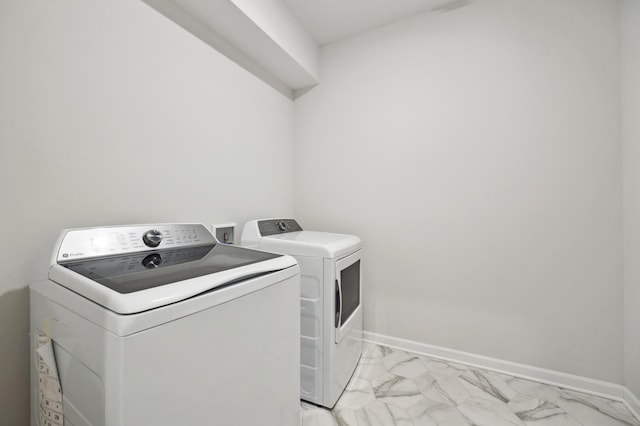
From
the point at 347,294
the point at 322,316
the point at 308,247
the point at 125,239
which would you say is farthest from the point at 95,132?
the point at 347,294

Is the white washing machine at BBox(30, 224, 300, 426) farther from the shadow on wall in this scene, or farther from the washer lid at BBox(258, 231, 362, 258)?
the washer lid at BBox(258, 231, 362, 258)

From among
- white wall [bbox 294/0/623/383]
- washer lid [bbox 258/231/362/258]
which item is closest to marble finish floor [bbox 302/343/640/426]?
white wall [bbox 294/0/623/383]

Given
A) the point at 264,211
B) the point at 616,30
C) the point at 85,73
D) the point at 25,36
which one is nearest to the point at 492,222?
the point at 616,30

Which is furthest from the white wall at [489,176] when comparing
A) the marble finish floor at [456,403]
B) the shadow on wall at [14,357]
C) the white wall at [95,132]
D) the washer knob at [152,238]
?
the shadow on wall at [14,357]

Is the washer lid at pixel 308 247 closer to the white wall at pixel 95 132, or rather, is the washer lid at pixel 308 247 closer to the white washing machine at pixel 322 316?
the white washing machine at pixel 322 316

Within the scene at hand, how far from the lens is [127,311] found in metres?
0.51

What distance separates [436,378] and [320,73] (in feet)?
8.02

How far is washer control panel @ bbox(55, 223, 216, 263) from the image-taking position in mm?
820

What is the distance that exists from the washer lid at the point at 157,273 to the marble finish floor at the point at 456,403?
970mm

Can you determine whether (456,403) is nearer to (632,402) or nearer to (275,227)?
(632,402)

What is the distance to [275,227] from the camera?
5.78 feet

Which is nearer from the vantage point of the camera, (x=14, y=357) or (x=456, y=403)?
(x=14, y=357)

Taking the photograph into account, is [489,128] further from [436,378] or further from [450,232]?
[436,378]

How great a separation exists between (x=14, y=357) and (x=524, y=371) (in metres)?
2.45
